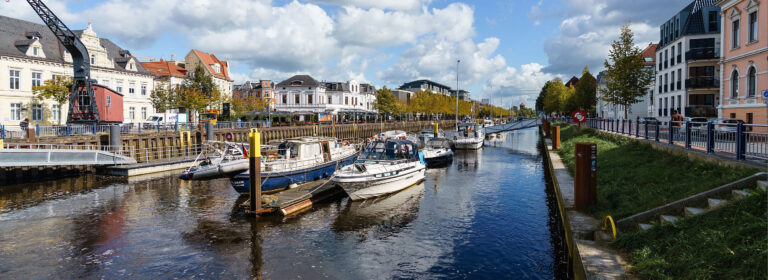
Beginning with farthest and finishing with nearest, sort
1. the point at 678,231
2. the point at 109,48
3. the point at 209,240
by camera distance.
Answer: the point at 109,48
the point at 209,240
the point at 678,231

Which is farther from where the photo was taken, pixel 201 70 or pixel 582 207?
pixel 201 70

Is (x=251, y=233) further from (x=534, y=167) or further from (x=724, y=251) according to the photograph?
(x=534, y=167)

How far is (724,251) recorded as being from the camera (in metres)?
6.57

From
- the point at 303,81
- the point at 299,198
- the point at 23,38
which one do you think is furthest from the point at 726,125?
the point at 303,81

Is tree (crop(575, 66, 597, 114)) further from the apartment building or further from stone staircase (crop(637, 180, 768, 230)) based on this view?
stone staircase (crop(637, 180, 768, 230))

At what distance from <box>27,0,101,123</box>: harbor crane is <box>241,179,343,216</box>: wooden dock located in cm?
2522

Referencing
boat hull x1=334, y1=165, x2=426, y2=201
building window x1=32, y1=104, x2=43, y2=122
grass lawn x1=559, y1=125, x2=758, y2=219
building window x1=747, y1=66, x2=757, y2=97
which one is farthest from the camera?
building window x1=32, y1=104, x2=43, y2=122

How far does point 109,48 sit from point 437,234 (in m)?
57.2

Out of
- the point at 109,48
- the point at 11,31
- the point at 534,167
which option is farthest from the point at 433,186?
the point at 109,48

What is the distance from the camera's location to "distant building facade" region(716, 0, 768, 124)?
2188 centimetres

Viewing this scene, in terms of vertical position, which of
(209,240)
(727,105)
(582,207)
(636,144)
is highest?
(727,105)

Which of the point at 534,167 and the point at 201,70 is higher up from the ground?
the point at 201,70

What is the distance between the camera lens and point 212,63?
80.6m

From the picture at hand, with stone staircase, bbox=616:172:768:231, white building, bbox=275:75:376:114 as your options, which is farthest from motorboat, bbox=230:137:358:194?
white building, bbox=275:75:376:114
